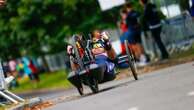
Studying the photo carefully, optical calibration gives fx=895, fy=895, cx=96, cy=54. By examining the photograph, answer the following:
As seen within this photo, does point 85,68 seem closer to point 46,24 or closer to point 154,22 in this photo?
point 154,22

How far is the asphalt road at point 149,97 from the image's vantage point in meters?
13.6

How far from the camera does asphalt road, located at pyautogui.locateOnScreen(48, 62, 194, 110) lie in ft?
44.7

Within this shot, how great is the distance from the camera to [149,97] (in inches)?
593

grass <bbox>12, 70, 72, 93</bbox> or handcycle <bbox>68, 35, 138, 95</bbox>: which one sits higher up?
handcycle <bbox>68, 35, 138, 95</bbox>

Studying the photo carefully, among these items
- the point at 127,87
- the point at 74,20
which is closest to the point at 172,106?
the point at 127,87

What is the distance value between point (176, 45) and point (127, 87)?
12503mm

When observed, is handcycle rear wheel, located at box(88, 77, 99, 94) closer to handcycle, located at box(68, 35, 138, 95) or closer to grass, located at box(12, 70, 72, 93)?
handcycle, located at box(68, 35, 138, 95)

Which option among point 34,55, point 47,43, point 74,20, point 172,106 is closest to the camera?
point 172,106

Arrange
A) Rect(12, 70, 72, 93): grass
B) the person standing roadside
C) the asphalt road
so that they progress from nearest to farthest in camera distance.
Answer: the asphalt road
the person standing roadside
Rect(12, 70, 72, 93): grass

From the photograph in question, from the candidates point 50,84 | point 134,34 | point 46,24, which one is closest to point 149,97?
point 134,34

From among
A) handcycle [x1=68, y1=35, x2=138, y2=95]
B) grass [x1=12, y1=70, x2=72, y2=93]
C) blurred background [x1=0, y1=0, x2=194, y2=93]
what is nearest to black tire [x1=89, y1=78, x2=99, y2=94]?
handcycle [x1=68, y1=35, x2=138, y2=95]

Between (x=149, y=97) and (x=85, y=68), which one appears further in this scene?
(x=85, y=68)

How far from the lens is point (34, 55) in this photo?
179 feet

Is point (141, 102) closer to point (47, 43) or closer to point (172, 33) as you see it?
point (172, 33)
